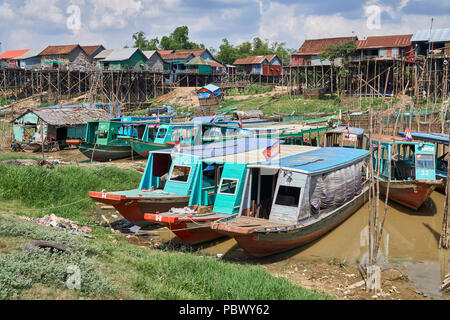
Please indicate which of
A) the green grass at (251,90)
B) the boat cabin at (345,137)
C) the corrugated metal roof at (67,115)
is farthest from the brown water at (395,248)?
the green grass at (251,90)

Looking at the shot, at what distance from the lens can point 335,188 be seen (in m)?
12.3

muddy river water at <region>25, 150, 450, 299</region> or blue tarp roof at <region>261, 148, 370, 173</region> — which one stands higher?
blue tarp roof at <region>261, 148, 370, 173</region>

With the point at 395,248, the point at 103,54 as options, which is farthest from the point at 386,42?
the point at 395,248

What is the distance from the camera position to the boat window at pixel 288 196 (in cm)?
1118

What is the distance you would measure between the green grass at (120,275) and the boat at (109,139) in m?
13.6

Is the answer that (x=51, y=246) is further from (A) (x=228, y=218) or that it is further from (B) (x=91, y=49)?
(B) (x=91, y=49)

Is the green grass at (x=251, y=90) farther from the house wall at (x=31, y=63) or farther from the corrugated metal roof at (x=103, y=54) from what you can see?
the house wall at (x=31, y=63)

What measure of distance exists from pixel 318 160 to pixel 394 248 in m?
3.22

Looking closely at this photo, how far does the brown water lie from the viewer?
34.0 feet

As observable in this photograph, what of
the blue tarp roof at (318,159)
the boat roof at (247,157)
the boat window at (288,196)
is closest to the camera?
the boat window at (288,196)

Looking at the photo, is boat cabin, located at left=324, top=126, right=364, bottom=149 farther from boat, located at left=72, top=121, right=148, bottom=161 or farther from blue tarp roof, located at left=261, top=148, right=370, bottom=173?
boat, located at left=72, top=121, right=148, bottom=161

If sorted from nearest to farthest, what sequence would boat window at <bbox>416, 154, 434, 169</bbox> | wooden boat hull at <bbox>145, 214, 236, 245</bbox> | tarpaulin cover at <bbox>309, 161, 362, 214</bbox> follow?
wooden boat hull at <bbox>145, 214, 236, 245</bbox>, tarpaulin cover at <bbox>309, 161, 362, 214</bbox>, boat window at <bbox>416, 154, 434, 169</bbox>

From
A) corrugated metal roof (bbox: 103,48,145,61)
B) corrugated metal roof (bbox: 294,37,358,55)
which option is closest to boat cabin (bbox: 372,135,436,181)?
corrugated metal roof (bbox: 294,37,358,55)
